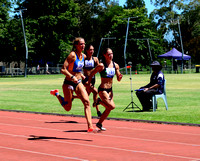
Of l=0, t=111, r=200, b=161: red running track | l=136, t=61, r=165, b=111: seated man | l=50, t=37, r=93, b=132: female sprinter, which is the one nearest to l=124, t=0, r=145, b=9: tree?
l=136, t=61, r=165, b=111: seated man

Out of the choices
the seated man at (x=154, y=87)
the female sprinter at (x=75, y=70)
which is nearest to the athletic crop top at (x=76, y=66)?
the female sprinter at (x=75, y=70)

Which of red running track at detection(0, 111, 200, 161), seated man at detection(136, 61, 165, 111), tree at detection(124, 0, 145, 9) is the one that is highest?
tree at detection(124, 0, 145, 9)

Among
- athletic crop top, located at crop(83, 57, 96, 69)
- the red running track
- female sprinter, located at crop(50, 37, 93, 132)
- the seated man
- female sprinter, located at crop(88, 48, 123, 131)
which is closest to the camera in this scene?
the red running track

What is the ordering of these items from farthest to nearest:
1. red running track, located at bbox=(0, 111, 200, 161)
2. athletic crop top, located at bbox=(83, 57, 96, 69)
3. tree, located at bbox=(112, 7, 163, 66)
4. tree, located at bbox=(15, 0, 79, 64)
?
1. tree, located at bbox=(112, 7, 163, 66)
2. tree, located at bbox=(15, 0, 79, 64)
3. athletic crop top, located at bbox=(83, 57, 96, 69)
4. red running track, located at bbox=(0, 111, 200, 161)

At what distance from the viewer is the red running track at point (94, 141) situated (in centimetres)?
794

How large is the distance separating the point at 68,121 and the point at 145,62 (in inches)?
3180

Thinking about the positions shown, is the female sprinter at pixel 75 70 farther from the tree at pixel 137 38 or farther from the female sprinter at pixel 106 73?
the tree at pixel 137 38

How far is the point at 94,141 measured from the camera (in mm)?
9719

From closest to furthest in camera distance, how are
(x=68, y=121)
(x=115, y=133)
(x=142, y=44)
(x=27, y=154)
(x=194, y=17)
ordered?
(x=27, y=154) → (x=115, y=133) → (x=68, y=121) → (x=142, y=44) → (x=194, y=17)

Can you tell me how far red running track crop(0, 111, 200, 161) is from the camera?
7.94 metres

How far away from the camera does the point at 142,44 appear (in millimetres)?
92500

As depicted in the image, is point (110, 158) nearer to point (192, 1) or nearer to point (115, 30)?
point (115, 30)

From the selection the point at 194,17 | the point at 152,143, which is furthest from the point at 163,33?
the point at 152,143

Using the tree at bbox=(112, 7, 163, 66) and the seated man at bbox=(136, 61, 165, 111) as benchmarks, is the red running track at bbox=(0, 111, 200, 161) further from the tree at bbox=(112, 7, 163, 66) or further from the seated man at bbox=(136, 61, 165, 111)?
the tree at bbox=(112, 7, 163, 66)
